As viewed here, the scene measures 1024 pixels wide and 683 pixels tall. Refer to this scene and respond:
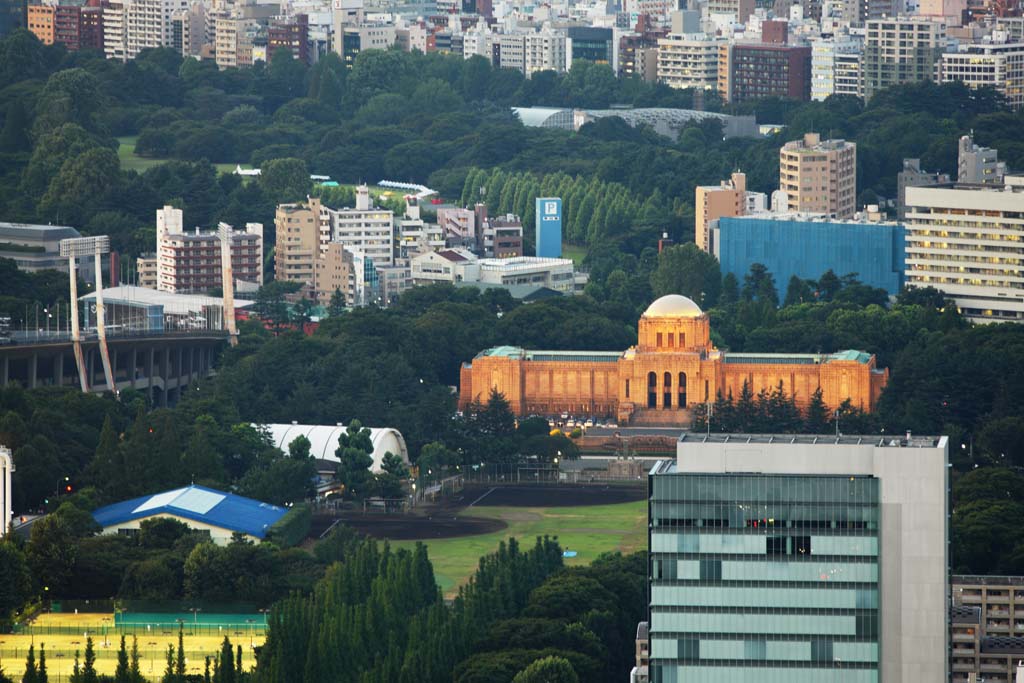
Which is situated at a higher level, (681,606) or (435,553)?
(681,606)

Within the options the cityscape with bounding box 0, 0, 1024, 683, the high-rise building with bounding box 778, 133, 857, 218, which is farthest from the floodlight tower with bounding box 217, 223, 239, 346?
the high-rise building with bounding box 778, 133, 857, 218

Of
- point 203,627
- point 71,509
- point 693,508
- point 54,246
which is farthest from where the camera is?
point 54,246

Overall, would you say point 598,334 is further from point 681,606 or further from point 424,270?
point 681,606

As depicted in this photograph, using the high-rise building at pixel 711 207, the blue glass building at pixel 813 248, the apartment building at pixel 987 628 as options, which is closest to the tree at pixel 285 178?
the high-rise building at pixel 711 207

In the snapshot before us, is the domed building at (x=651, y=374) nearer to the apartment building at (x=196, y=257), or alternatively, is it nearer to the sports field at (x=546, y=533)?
the sports field at (x=546, y=533)

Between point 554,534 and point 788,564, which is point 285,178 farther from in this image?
point 788,564

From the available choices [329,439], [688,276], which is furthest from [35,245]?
[329,439]

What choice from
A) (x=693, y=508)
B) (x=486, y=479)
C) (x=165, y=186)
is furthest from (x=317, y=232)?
(x=693, y=508)
